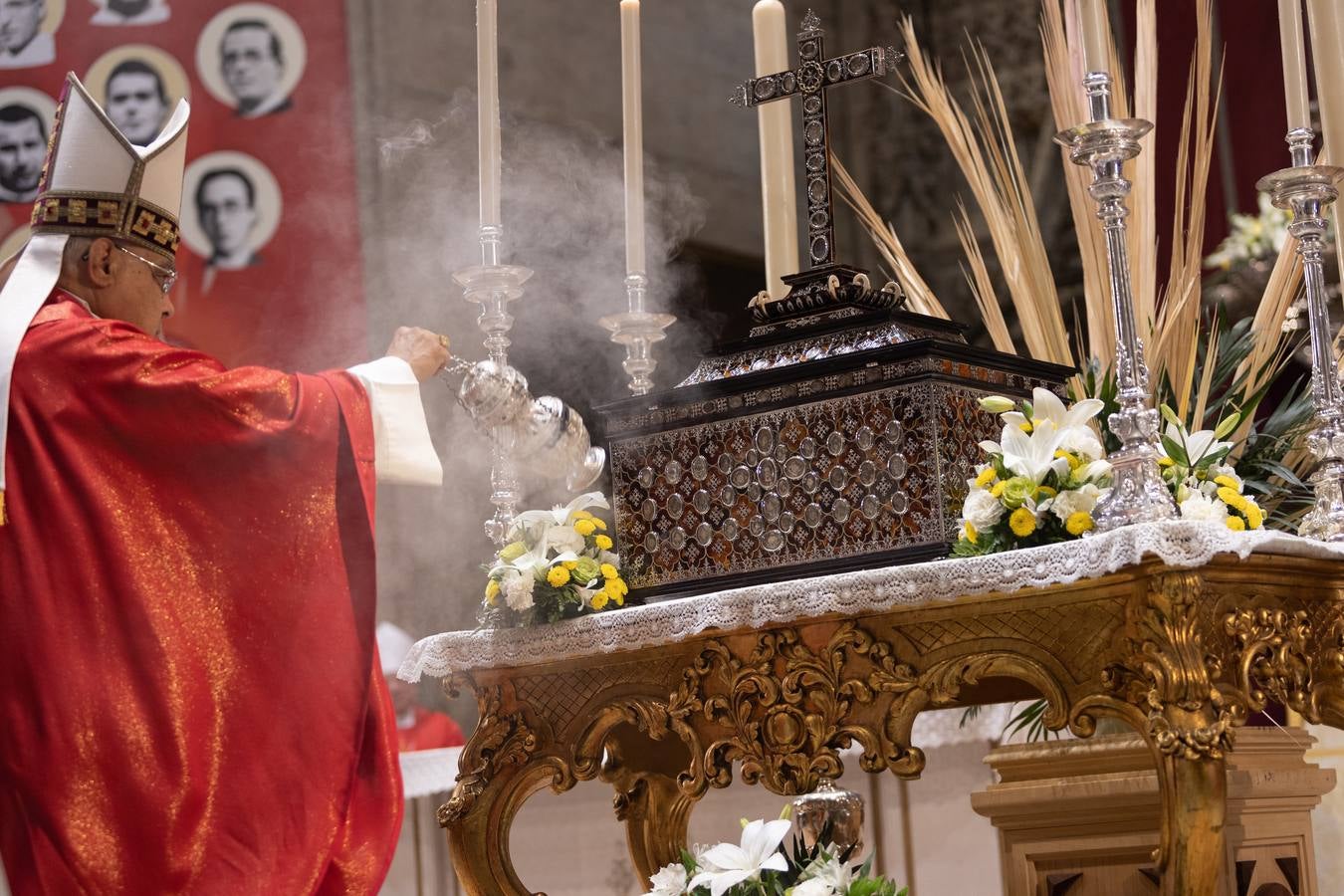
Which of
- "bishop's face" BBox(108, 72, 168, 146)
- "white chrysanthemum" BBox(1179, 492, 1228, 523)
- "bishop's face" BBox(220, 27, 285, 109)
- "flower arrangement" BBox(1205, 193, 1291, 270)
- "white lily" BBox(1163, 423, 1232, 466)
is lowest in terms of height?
"white chrysanthemum" BBox(1179, 492, 1228, 523)

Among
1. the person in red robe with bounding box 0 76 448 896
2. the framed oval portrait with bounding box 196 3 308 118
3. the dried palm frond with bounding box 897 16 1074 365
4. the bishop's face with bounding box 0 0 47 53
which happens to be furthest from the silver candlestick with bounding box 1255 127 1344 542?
the bishop's face with bounding box 0 0 47 53

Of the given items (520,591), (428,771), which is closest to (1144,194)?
(520,591)

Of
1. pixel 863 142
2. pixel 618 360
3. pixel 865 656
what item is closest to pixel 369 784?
pixel 865 656

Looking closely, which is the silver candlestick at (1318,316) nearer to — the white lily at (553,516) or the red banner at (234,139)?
the white lily at (553,516)

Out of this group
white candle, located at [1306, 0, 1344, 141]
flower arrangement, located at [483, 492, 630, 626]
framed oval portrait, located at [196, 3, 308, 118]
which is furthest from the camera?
framed oval portrait, located at [196, 3, 308, 118]

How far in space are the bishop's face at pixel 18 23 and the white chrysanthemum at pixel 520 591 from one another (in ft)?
12.3

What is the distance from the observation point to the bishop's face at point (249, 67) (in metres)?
6.38

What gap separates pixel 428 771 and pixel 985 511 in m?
3.31

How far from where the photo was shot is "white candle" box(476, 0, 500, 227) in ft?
11.1

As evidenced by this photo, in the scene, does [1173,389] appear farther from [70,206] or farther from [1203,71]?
[70,206]

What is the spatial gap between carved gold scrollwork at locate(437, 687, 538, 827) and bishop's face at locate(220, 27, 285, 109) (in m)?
3.55

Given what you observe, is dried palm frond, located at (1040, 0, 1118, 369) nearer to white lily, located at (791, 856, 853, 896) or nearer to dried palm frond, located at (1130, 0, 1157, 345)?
dried palm frond, located at (1130, 0, 1157, 345)

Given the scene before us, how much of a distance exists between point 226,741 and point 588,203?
4073mm

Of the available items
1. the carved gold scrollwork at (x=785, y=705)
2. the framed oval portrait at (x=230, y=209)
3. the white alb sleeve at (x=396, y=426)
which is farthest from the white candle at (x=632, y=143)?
the framed oval portrait at (x=230, y=209)
